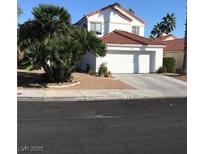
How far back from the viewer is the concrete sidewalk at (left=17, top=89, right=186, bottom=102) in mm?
16344

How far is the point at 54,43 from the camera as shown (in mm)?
20312

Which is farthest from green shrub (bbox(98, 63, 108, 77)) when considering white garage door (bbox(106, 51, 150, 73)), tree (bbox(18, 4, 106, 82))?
tree (bbox(18, 4, 106, 82))

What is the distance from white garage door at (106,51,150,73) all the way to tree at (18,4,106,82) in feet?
26.2

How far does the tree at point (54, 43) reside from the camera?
65.8 feet

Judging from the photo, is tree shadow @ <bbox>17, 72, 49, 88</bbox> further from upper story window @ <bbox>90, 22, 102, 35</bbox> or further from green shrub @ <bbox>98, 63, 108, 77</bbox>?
upper story window @ <bbox>90, 22, 102, 35</bbox>

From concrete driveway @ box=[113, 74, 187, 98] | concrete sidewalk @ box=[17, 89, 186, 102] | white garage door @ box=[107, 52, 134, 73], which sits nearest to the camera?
concrete sidewalk @ box=[17, 89, 186, 102]

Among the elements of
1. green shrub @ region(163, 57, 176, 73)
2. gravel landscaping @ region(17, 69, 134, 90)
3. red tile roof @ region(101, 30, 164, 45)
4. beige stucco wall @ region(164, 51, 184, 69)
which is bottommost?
gravel landscaping @ region(17, 69, 134, 90)

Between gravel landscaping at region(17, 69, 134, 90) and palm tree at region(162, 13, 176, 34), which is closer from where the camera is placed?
gravel landscaping at region(17, 69, 134, 90)

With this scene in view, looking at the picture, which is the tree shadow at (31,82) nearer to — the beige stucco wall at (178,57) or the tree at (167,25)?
the beige stucco wall at (178,57)

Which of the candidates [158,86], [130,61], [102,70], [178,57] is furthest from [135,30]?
[158,86]
